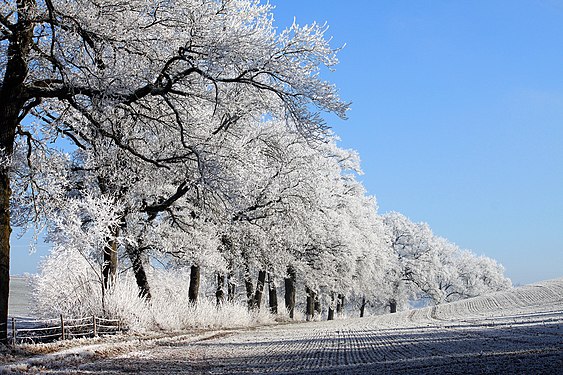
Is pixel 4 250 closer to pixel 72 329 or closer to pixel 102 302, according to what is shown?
pixel 72 329

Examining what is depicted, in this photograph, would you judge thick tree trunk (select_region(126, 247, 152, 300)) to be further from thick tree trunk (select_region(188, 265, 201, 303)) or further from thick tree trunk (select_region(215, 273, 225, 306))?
thick tree trunk (select_region(215, 273, 225, 306))

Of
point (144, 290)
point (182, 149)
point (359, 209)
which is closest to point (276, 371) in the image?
point (182, 149)

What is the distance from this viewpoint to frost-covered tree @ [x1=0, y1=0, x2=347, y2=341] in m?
12.4

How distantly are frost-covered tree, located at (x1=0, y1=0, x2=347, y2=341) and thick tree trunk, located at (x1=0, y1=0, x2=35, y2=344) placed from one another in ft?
0.07

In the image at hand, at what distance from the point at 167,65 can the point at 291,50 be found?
9.03ft

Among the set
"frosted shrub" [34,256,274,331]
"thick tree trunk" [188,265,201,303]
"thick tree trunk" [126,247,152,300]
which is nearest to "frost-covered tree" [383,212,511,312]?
"thick tree trunk" [188,265,201,303]

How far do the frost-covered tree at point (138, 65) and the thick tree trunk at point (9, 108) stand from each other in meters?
0.02

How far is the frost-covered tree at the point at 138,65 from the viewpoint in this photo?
12398mm

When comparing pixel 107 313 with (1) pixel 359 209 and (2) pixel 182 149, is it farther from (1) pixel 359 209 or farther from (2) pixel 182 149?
(1) pixel 359 209

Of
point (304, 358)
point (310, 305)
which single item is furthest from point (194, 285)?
point (310, 305)

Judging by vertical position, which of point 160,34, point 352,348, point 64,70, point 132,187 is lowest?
point 352,348

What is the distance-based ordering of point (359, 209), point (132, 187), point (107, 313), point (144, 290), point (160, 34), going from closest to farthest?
point (160, 34), point (107, 313), point (132, 187), point (144, 290), point (359, 209)

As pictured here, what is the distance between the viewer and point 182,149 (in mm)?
15797

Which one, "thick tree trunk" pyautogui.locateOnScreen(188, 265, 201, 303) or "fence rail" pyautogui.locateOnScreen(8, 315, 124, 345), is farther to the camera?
"thick tree trunk" pyautogui.locateOnScreen(188, 265, 201, 303)
